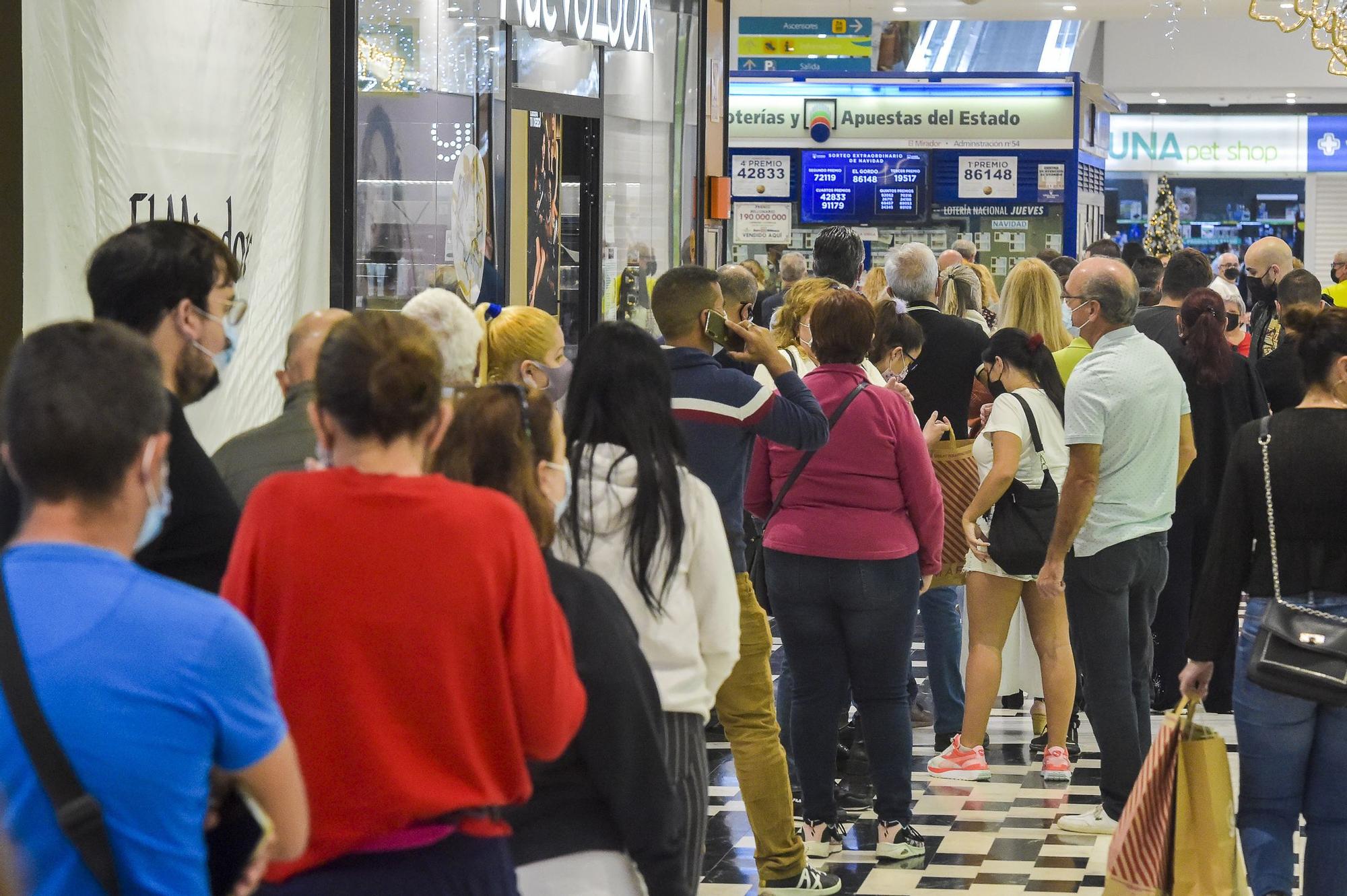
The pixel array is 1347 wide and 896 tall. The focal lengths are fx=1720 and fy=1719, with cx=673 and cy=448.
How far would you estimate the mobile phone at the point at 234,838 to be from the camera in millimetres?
1730

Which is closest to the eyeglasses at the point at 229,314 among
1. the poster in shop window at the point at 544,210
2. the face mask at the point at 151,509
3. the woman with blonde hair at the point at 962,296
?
the face mask at the point at 151,509

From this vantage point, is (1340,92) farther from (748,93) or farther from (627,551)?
(627,551)

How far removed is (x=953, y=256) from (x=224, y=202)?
4.53 metres

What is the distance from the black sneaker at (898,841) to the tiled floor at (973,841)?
0.03 meters

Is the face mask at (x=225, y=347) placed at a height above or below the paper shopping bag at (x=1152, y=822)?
above

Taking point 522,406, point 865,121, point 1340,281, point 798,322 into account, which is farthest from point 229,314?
point 865,121

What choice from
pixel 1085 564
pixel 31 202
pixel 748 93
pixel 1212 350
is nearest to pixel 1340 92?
pixel 748 93

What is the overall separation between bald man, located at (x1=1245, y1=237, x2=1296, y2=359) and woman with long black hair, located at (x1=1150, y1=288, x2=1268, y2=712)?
5.80 feet

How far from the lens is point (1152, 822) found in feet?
11.8

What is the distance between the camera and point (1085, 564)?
15.2ft

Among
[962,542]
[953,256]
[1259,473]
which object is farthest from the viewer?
[953,256]

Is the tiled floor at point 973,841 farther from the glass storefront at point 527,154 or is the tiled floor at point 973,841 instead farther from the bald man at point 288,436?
the glass storefront at point 527,154

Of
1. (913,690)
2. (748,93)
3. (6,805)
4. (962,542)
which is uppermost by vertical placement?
(748,93)

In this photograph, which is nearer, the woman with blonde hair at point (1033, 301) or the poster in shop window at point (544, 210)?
the woman with blonde hair at point (1033, 301)
